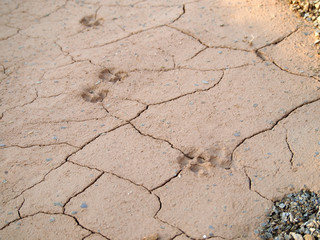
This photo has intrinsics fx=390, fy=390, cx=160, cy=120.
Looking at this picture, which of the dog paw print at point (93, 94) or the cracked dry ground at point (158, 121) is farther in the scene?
the dog paw print at point (93, 94)

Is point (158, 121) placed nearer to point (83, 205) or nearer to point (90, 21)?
point (83, 205)

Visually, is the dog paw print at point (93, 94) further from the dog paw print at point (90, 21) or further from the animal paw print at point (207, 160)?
the dog paw print at point (90, 21)

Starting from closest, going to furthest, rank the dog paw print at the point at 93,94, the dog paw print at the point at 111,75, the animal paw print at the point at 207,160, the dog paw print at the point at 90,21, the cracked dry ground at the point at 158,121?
the cracked dry ground at the point at 158,121 → the animal paw print at the point at 207,160 → the dog paw print at the point at 93,94 → the dog paw print at the point at 111,75 → the dog paw print at the point at 90,21

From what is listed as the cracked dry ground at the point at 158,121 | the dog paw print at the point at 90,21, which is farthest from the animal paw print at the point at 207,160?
the dog paw print at the point at 90,21

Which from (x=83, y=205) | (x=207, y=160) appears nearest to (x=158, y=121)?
(x=207, y=160)

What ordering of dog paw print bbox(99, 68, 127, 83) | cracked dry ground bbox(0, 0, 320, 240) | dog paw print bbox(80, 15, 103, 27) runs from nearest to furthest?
cracked dry ground bbox(0, 0, 320, 240)
dog paw print bbox(99, 68, 127, 83)
dog paw print bbox(80, 15, 103, 27)

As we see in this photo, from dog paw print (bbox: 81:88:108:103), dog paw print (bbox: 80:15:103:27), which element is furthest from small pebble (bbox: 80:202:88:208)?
dog paw print (bbox: 80:15:103:27)

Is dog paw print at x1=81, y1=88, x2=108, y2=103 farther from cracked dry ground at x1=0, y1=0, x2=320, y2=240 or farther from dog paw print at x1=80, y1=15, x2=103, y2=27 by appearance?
dog paw print at x1=80, y1=15, x2=103, y2=27
